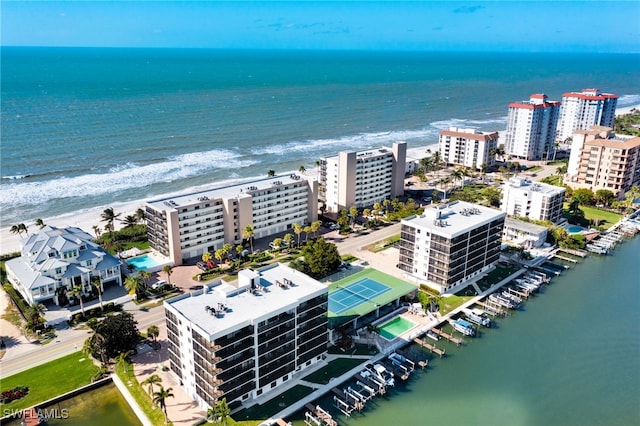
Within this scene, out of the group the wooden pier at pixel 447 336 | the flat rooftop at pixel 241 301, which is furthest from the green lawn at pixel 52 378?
the wooden pier at pixel 447 336

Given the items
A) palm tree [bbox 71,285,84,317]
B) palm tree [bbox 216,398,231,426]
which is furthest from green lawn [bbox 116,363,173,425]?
palm tree [bbox 71,285,84,317]

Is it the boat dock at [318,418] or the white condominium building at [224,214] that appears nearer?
the boat dock at [318,418]

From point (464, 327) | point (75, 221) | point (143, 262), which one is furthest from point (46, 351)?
point (464, 327)

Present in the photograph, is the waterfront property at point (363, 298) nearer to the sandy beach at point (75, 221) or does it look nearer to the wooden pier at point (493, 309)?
the wooden pier at point (493, 309)

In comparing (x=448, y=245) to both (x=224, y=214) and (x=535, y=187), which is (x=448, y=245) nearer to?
(x=224, y=214)

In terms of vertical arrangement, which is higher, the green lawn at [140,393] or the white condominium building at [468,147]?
the white condominium building at [468,147]

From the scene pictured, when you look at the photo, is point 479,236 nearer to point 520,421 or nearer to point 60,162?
point 520,421

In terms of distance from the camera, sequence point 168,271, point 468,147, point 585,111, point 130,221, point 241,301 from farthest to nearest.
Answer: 1. point 585,111
2. point 468,147
3. point 130,221
4. point 168,271
5. point 241,301

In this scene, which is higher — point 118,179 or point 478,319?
point 118,179
